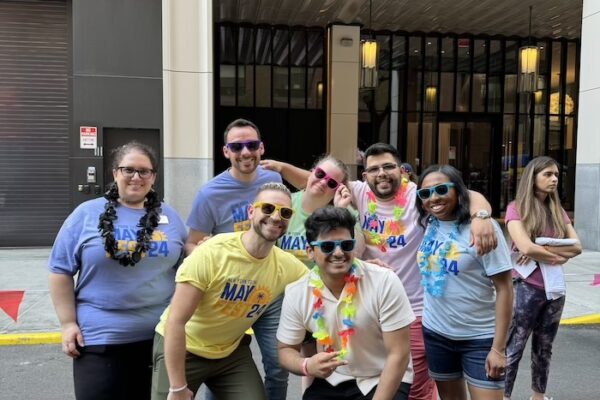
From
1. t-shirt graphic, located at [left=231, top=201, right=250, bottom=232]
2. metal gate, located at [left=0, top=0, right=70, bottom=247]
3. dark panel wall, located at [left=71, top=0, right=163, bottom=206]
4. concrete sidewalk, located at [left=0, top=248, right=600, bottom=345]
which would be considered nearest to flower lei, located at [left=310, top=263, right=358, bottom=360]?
t-shirt graphic, located at [left=231, top=201, right=250, bottom=232]

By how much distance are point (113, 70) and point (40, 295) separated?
4691 millimetres

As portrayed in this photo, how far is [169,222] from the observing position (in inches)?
119

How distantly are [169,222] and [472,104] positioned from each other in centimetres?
1582

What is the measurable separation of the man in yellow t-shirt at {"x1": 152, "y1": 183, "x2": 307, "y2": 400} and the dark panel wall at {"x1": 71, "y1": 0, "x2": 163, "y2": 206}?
8.01m

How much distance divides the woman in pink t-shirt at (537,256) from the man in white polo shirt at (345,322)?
5.42ft

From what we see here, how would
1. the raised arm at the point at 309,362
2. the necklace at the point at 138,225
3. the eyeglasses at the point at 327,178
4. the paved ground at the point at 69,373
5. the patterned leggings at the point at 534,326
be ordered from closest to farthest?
the raised arm at the point at 309,362 < the necklace at the point at 138,225 < the eyeglasses at the point at 327,178 < the patterned leggings at the point at 534,326 < the paved ground at the point at 69,373

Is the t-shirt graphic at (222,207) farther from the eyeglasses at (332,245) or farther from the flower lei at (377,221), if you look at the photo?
the eyeglasses at (332,245)

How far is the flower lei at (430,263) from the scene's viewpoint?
2922 mm

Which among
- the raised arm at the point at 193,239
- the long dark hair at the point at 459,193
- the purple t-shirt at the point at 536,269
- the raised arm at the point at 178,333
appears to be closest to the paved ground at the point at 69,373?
the purple t-shirt at the point at 536,269

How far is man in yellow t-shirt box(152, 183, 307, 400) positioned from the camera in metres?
2.58

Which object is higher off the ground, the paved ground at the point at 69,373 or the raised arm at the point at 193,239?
the raised arm at the point at 193,239

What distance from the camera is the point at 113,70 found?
10148 mm

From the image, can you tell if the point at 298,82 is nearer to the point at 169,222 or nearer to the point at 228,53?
the point at 228,53

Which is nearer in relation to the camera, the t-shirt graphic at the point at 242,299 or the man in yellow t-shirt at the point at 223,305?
the man in yellow t-shirt at the point at 223,305
